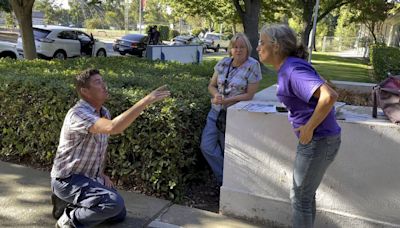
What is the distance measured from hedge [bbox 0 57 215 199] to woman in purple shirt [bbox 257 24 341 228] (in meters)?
1.36

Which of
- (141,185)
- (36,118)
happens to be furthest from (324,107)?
(36,118)

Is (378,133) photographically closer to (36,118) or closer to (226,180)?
(226,180)

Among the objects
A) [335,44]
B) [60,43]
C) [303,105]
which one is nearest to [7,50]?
[60,43]

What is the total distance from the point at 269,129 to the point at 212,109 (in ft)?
2.98

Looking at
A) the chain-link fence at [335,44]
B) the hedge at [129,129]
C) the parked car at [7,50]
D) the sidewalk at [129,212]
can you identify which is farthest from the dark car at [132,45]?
the chain-link fence at [335,44]

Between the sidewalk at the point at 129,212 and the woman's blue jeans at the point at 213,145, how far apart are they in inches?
20.1

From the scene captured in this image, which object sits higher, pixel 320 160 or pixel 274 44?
pixel 274 44

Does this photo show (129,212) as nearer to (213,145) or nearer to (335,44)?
(213,145)

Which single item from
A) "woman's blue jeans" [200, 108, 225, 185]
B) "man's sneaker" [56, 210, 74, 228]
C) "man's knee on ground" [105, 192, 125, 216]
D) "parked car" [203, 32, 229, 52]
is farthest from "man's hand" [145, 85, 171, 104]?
"parked car" [203, 32, 229, 52]

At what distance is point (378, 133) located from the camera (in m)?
3.02

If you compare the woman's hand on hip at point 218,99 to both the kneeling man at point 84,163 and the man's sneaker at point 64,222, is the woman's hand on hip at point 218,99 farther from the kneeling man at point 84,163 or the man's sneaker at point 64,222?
the man's sneaker at point 64,222

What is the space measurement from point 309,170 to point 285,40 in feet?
2.76

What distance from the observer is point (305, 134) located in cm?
253

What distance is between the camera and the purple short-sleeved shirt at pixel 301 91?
7.92ft
